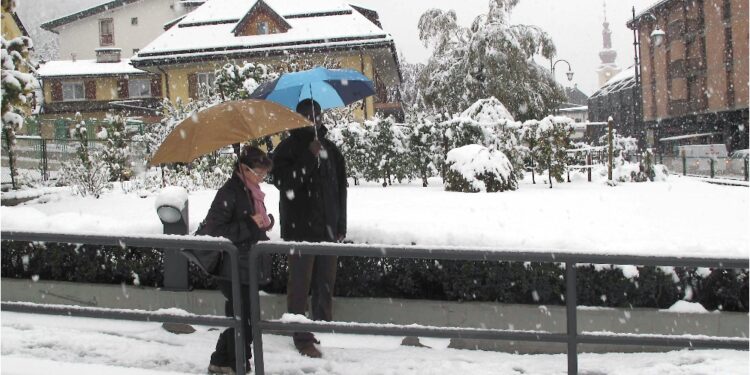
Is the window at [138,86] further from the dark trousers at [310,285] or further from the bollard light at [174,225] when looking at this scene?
the dark trousers at [310,285]

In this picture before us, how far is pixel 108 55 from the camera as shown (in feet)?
151

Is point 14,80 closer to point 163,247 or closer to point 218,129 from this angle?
point 218,129

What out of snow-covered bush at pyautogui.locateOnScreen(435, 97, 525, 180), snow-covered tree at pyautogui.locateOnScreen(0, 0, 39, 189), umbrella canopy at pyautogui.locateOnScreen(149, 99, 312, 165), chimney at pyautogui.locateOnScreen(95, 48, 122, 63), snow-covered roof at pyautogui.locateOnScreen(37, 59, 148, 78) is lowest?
umbrella canopy at pyautogui.locateOnScreen(149, 99, 312, 165)

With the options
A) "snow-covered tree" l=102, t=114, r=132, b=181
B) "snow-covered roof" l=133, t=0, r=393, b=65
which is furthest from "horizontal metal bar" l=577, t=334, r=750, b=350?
"snow-covered roof" l=133, t=0, r=393, b=65

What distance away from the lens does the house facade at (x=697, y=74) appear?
40.6 m

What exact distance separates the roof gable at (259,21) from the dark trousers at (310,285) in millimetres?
24952

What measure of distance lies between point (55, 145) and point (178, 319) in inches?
617

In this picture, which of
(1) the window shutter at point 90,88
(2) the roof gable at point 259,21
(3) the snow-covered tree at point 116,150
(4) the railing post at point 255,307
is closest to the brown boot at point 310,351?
(4) the railing post at point 255,307

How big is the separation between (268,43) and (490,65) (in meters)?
9.39

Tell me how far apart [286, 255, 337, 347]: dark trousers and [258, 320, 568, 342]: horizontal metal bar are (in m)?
1.39

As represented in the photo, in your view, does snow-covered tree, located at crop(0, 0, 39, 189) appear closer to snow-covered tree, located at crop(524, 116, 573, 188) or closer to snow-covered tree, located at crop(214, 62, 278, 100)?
snow-covered tree, located at crop(214, 62, 278, 100)

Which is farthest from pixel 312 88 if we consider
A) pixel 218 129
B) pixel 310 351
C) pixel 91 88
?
pixel 91 88

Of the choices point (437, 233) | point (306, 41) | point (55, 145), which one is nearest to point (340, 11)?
point (306, 41)

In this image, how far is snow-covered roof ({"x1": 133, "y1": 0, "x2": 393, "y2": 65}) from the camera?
27500mm
